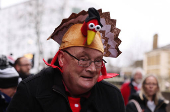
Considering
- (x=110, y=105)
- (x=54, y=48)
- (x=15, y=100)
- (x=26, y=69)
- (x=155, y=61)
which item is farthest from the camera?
(x=155, y=61)

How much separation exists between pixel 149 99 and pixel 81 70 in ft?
8.99

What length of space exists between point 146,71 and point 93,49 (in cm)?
4474

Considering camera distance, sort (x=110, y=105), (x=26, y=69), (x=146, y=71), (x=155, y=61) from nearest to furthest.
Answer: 1. (x=110, y=105)
2. (x=26, y=69)
3. (x=155, y=61)
4. (x=146, y=71)

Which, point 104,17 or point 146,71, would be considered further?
point 146,71

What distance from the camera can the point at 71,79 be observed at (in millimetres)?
1900

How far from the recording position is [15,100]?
1.87 m

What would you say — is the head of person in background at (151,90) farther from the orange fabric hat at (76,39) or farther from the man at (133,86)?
the orange fabric hat at (76,39)

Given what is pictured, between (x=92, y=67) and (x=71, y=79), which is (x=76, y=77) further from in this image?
(x=92, y=67)

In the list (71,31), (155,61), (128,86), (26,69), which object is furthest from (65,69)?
(155,61)

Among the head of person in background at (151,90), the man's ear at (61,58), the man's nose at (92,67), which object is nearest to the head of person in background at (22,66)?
the head of person in background at (151,90)

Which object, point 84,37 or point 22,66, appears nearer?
point 84,37

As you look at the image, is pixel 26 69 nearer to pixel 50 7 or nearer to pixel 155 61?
pixel 50 7

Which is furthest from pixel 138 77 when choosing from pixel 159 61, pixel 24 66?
pixel 159 61

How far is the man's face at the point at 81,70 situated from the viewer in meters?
1.87
